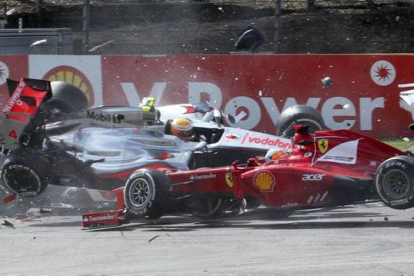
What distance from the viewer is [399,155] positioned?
9.12 meters

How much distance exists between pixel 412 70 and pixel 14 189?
25.2 ft

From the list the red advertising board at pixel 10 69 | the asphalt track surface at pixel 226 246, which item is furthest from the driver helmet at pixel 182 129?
the red advertising board at pixel 10 69

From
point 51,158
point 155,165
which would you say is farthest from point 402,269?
point 51,158

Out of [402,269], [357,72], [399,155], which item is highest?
[357,72]

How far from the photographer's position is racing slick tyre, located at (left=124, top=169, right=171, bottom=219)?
375 inches

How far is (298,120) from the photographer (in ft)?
40.3

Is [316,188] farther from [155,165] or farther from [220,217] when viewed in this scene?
[155,165]

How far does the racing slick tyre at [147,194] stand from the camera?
31.2ft

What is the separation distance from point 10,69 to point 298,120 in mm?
5998

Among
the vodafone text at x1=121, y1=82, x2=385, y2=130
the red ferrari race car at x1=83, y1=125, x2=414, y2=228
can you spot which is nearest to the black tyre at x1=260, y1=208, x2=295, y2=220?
the red ferrari race car at x1=83, y1=125, x2=414, y2=228

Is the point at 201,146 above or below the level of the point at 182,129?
below

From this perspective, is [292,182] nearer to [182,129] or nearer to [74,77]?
[182,129]

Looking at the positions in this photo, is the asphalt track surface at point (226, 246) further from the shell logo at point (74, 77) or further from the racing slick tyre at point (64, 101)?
the shell logo at point (74, 77)

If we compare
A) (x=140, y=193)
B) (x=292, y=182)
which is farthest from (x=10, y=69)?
(x=292, y=182)
